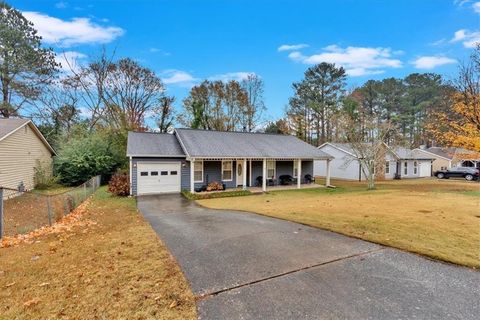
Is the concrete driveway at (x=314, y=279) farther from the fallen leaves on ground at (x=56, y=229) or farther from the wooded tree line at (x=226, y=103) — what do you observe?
the wooded tree line at (x=226, y=103)

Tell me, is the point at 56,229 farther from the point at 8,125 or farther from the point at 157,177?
the point at 8,125

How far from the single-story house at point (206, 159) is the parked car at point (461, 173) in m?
19.9

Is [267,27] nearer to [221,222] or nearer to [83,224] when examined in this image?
[221,222]

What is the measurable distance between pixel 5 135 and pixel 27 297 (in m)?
14.6

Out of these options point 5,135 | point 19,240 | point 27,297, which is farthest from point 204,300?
point 5,135

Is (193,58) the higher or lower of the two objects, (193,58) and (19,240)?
the higher

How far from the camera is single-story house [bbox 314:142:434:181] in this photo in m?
27.5

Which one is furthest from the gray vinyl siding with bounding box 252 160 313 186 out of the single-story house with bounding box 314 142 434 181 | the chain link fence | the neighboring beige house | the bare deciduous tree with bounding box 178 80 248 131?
the neighboring beige house

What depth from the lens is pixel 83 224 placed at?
820 cm

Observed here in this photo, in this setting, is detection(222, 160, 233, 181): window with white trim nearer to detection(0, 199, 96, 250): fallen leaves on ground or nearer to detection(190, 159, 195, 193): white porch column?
detection(190, 159, 195, 193): white porch column

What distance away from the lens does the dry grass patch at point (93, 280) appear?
3250 millimetres

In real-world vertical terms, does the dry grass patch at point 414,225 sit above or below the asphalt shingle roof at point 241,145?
below

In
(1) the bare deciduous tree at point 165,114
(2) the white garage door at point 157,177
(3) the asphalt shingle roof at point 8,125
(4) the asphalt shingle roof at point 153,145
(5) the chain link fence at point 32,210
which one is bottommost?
(5) the chain link fence at point 32,210

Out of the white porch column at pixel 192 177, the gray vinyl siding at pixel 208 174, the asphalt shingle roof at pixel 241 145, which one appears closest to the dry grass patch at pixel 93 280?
the white porch column at pixel 192 177
